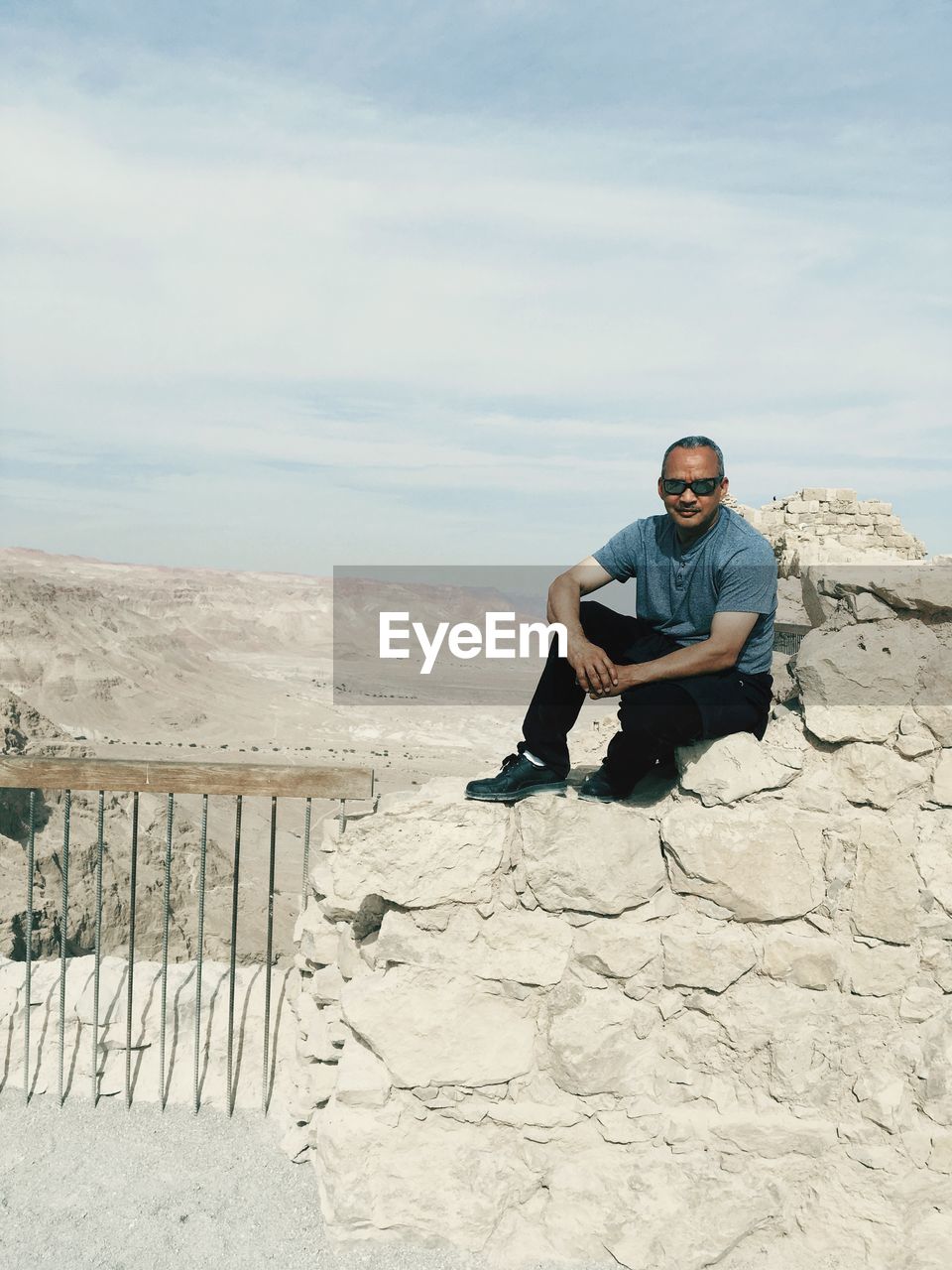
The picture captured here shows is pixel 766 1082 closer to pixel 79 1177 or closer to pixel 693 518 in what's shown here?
pixel 693 518

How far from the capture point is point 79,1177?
3738 millimetres

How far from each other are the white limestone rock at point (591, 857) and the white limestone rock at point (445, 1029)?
42 centimetres

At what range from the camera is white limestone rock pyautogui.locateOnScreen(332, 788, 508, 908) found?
3438 mm

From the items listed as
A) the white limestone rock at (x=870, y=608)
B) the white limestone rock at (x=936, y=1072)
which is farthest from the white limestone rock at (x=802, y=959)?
the white limestone rock at (x=870, y=608)

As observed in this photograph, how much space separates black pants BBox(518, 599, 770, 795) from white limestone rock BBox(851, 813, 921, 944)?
0.52 meters

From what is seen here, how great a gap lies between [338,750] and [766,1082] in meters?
19.8

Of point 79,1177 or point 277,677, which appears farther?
point 277,677

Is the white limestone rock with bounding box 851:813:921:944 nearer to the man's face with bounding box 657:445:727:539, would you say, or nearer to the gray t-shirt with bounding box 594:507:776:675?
the gray t-shirt with bounding box 594:507:776:675

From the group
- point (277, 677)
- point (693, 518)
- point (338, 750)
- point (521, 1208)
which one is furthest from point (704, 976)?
point (277, 677)

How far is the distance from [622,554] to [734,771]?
92cm

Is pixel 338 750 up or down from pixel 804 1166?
down

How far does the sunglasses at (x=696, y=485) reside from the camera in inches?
135

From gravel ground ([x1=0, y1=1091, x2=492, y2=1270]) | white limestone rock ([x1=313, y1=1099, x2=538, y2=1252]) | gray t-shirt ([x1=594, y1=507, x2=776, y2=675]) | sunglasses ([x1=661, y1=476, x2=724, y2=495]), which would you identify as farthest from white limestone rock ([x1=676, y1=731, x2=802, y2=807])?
gravel ground ([x1=0, y1=1091, x2=492, y2=1270])

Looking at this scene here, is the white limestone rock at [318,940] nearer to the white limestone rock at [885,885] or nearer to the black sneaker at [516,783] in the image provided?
the black sneaker at [516,783]
